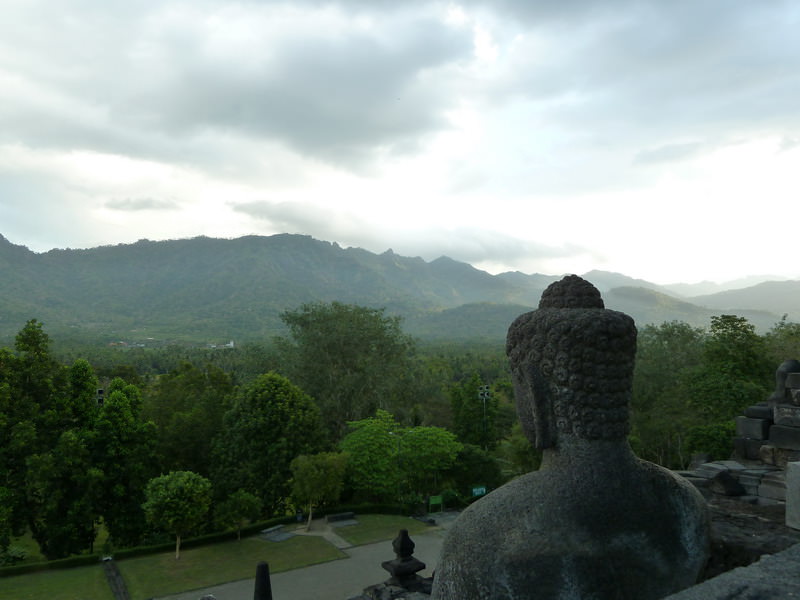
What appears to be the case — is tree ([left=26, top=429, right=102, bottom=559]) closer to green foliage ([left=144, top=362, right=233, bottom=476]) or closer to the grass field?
the grass field

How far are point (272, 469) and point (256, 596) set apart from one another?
14848mm

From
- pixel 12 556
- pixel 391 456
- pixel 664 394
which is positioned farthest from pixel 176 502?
pixel 664 394

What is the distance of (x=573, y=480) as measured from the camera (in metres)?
3.10

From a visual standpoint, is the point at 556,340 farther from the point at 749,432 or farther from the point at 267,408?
the point at 267,408

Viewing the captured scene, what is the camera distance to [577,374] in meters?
3.40

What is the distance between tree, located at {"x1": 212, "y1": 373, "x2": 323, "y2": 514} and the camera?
2744 cm

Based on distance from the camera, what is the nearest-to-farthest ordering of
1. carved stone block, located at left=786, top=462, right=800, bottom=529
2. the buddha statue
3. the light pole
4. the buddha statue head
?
the buddha statue < the buddha statue head < carved stone block, located at left=786, top=462, right=800, bottom=529 < the light pole

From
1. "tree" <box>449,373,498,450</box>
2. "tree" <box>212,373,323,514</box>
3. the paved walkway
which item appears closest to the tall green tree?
"tree" <box>449,373,498,450</box>

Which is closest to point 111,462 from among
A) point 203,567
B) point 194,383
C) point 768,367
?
point 203,567

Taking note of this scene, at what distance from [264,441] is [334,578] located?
31.4ft

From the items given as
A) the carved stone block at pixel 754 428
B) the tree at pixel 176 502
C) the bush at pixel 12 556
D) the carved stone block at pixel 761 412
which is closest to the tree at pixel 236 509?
the tree at pixel 176 502

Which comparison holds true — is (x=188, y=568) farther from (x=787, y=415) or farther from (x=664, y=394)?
(x=664, y=394)

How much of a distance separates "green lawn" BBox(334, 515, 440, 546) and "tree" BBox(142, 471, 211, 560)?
6970mm

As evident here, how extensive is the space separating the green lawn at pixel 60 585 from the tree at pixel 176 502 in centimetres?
291
